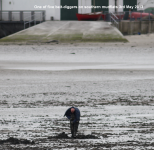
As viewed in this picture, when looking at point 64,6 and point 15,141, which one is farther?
point 64,6

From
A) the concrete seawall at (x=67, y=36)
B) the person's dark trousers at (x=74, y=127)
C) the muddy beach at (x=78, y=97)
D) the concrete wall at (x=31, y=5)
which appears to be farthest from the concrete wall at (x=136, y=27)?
the person's dark trousers at (x=74, y=127)

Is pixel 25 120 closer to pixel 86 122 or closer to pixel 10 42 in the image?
pixel 86 122

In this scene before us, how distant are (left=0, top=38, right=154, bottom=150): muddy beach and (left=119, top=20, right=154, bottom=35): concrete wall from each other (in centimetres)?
1216

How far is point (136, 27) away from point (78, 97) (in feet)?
75.9

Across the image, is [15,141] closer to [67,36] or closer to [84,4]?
[67,36]

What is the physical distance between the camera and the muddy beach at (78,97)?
7535 mm

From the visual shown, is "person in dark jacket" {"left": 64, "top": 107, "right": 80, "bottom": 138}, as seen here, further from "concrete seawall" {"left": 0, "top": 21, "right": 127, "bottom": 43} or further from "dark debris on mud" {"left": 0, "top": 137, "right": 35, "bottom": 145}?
"concrete seawall" {"left": 0, "top": 21, "right": 127, "bottom": 43}

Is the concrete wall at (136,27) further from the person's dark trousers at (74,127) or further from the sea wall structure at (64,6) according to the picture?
the person's dark trousers at (74,127)

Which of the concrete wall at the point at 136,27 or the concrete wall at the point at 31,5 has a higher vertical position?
the concrete wall at the point at 31,5

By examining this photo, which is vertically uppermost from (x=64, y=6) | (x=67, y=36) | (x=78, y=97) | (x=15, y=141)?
(x=64, y=6)

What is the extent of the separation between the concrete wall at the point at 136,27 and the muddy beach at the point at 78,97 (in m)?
12.2

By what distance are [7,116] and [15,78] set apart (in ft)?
16.8

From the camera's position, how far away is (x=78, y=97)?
36.5ft

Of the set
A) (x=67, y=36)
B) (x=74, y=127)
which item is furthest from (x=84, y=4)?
(x=74, y=127)
